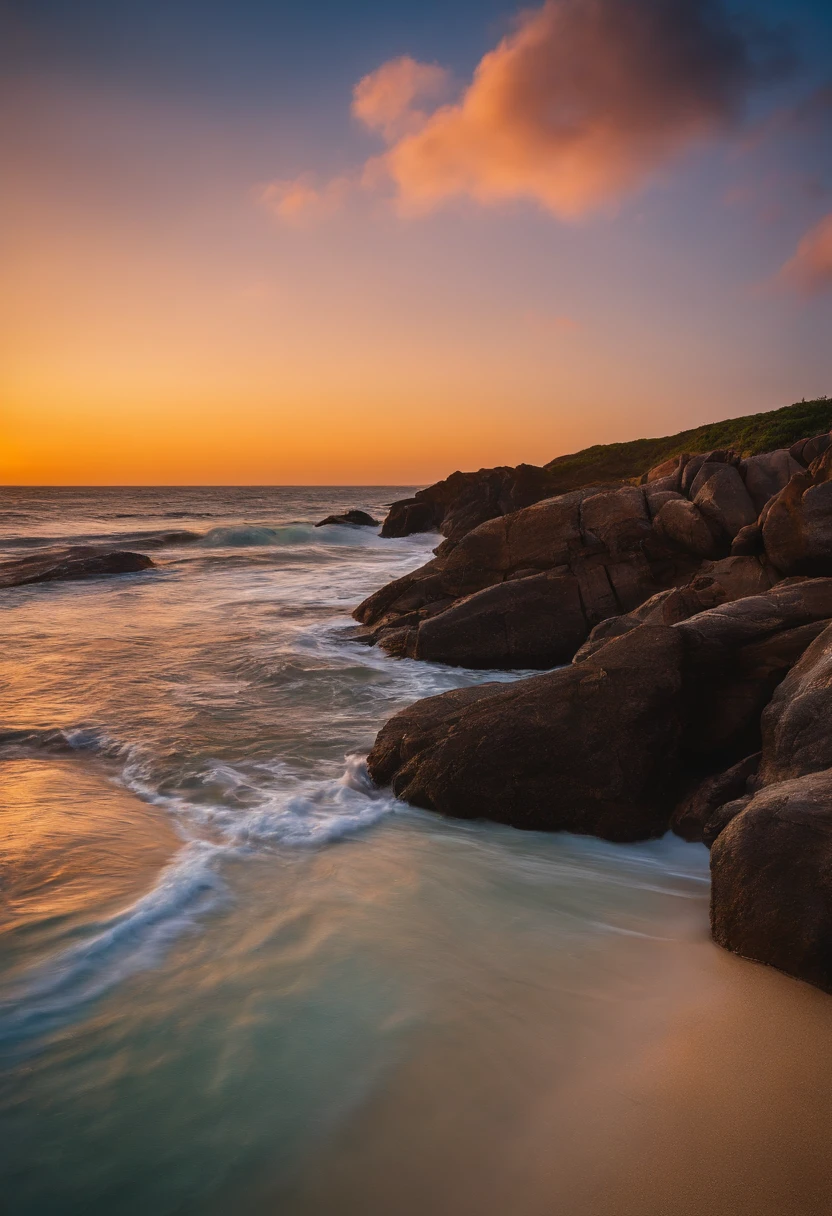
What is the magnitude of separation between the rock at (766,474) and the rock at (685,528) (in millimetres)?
1211

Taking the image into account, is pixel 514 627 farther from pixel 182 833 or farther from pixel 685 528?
pixel 182 833

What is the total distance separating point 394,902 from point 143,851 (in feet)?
7.57

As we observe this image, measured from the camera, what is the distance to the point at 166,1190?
298cm

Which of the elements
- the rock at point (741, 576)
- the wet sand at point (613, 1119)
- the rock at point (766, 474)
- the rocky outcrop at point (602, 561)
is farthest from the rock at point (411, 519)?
the wet sand at point (613, 1119)

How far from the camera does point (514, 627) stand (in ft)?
39.0

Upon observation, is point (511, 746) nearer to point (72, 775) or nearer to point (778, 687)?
point (778, 687)

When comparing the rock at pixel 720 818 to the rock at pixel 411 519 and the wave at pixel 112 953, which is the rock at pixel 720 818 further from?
the rock at pixel 411 519

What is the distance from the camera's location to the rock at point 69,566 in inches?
917

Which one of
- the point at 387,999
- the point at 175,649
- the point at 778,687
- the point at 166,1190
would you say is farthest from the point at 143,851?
the point at 175,649

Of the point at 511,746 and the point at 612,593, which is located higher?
the point at 612,593

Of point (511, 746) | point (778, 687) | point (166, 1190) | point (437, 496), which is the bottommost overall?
point (166, 1190)

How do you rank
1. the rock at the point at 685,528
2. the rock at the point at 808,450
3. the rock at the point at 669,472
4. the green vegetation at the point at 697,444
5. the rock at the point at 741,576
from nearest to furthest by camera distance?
1. the rock at the point at 741,576
2. the rock at the point at 685,528
3. the rock at the point at 808,450
4. the rock at the point at 669,472
5. the green vegetation at the point at 697,444

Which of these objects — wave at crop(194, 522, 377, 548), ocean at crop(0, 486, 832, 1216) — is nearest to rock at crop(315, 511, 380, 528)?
wave at crop(194, 522, 377, 548)

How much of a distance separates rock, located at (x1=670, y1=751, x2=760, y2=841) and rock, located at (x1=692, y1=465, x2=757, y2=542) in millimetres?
7145
